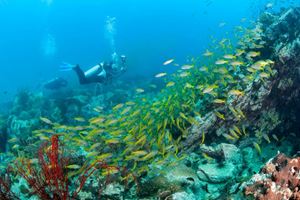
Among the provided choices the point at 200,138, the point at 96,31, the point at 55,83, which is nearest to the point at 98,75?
the point at 200,138

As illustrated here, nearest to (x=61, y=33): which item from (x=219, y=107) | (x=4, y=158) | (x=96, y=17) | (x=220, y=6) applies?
(x=96, y=17)

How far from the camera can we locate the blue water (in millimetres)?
57656

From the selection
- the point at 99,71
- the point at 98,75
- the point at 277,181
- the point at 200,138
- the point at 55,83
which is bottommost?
the point at 277,181

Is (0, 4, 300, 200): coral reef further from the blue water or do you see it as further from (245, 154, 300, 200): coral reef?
the blue water

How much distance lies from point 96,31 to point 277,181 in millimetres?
107245

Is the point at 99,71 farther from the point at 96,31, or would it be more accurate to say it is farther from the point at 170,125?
the point at 96,31

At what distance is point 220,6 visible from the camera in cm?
14075

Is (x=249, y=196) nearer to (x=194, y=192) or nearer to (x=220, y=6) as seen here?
(x=194, y=192)

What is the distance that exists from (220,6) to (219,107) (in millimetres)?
143559

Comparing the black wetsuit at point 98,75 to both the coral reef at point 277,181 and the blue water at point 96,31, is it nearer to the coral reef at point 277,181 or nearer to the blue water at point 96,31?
the coral reef at point 277,181

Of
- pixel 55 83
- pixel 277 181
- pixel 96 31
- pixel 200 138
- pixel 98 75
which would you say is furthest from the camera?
pixel 96 31

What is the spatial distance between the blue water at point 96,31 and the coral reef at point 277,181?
1477 inches

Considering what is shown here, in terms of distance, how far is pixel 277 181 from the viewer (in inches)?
170

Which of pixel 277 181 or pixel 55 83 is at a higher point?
pixel 55 83
